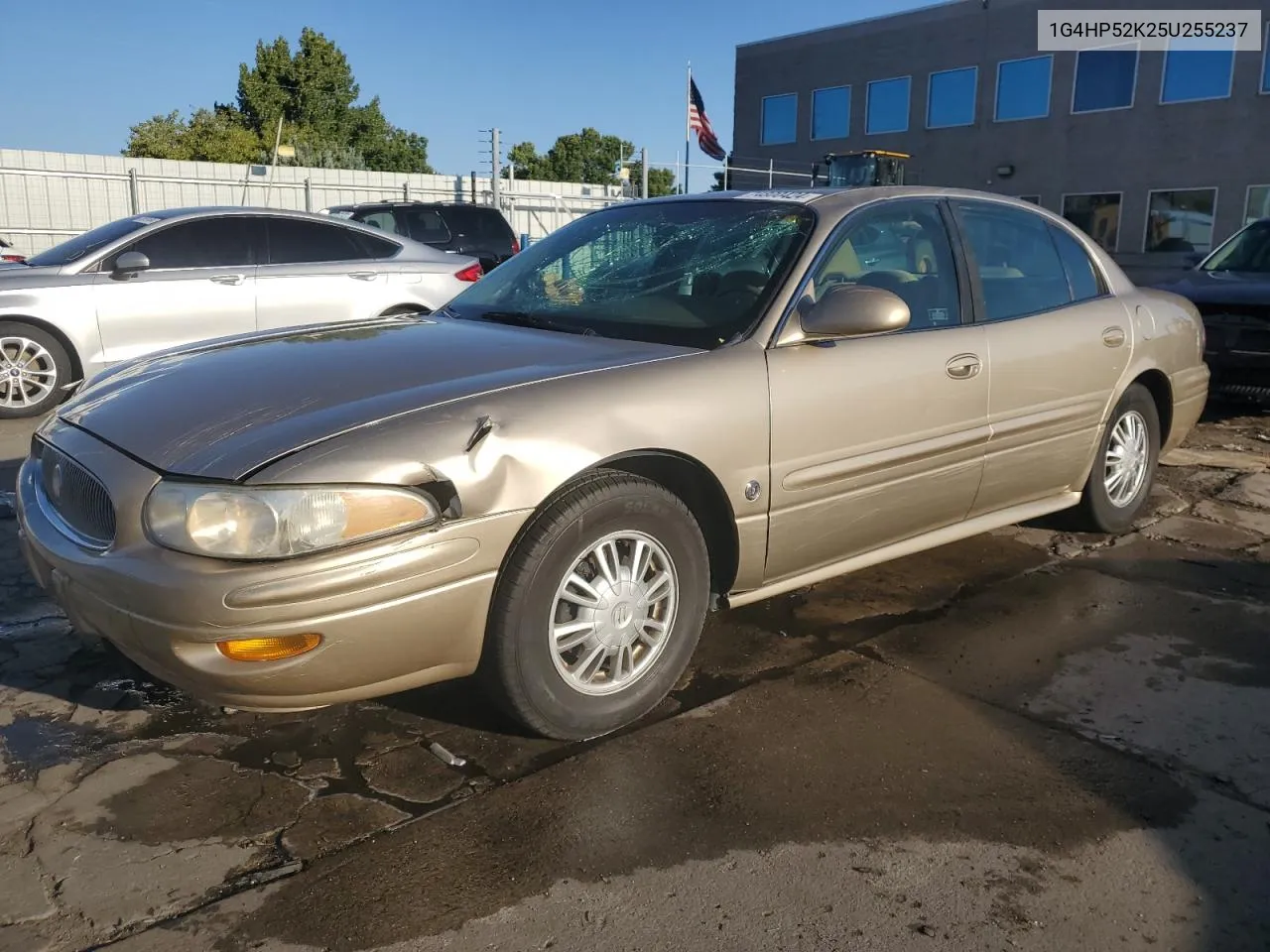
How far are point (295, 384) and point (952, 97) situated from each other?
27.7 metres

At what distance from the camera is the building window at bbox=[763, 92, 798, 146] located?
30875mm

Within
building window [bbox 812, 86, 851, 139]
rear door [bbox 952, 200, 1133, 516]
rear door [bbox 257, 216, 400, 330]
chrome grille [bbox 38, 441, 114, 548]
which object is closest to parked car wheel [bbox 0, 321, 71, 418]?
rear door [bbox 257, 216, 400, 330]

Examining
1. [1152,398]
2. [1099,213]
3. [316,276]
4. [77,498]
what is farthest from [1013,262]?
[1099,213]

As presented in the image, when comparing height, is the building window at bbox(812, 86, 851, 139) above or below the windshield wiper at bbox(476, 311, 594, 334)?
above

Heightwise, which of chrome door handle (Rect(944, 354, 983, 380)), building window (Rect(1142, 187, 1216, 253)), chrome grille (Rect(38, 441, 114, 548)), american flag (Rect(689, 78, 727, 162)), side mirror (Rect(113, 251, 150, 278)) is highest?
american flag (Rect(689, 78, 727, 162))

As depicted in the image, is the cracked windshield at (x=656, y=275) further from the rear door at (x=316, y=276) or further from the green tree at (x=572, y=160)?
the green tree at (x=572, y=160)

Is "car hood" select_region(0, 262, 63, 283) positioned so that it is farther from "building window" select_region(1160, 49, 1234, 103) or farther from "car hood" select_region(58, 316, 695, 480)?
"building window" select_region(1160, 49, 1234, 103)

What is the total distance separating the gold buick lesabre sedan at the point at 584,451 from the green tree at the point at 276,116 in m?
40.1

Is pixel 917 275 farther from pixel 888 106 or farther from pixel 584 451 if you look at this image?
pixel 888 106

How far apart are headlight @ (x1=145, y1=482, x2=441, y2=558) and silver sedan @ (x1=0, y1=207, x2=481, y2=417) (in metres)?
4.64

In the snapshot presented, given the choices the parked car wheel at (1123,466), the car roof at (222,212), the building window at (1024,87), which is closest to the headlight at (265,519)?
the parked car wheel at (1123,466)

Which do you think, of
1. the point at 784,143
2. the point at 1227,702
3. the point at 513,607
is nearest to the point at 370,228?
the point at 513,607

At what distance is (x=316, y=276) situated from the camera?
25.7ft

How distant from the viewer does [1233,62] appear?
21953 mm
